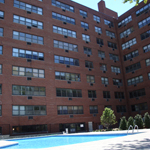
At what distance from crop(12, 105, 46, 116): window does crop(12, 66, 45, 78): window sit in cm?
531

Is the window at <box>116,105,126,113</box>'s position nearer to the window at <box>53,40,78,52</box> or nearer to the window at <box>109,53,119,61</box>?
the window at <box>109,53,119,61</box>

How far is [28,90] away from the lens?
30.8 m

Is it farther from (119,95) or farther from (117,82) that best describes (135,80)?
(119,95)

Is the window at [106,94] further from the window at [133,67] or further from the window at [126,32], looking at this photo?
the window at [126,32]

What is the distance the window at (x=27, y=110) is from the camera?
28.8 metres

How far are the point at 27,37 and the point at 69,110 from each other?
1516 cm

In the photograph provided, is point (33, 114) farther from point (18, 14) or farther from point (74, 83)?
point (18, 14)

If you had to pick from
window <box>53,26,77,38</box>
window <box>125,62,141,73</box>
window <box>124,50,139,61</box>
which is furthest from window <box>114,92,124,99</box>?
window <box>53,26,77,38</box>

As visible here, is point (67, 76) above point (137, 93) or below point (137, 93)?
above

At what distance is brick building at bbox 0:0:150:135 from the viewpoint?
30.0 meters

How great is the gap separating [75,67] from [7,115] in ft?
52.5

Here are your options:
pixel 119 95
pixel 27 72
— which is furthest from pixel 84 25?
pixel 27 72

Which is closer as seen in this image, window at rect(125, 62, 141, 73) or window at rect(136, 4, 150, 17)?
window at rect(136, 4, 150, 17)

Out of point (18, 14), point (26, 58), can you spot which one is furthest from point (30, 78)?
point (18, 14)
